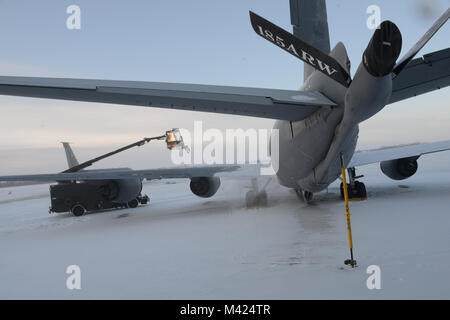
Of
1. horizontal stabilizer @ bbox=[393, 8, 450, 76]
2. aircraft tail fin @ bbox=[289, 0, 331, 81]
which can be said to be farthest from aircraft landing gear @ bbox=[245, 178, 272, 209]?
horizontal stabilizer @ bbox=[393, 8, 450, 76]

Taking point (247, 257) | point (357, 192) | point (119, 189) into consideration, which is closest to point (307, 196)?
point (357, 192)

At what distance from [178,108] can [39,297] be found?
3432 mm

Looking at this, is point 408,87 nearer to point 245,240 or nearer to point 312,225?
point 312,225

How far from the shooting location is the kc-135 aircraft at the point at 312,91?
441cm

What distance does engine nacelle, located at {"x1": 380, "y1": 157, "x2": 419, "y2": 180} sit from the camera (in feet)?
40.8

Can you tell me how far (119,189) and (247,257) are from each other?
340 inches

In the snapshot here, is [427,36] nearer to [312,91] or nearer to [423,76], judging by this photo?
[423,76]

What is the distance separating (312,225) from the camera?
25.0ft

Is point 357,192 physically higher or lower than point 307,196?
higher

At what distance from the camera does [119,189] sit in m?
12.6

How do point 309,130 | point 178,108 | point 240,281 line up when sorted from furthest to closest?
1. point 309,130
2. point 178,108
3. point 240,281

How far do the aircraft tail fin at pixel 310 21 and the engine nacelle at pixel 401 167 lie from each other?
656 cm
